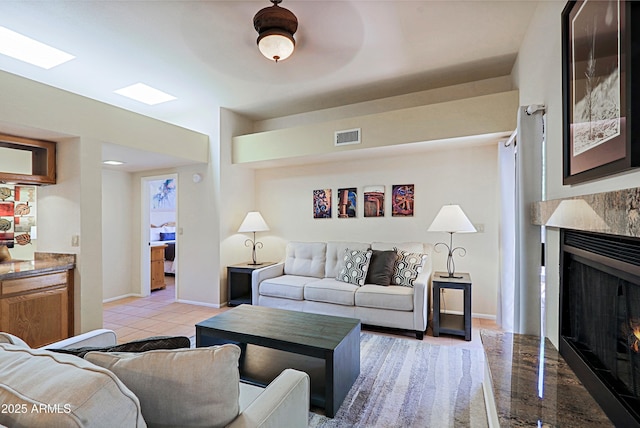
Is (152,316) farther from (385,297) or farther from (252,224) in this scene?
(385,297)

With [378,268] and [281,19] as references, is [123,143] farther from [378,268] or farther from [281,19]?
[378,268]

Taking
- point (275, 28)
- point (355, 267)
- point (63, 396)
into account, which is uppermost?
point (275, 28)

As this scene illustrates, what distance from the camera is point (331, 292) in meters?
3.58

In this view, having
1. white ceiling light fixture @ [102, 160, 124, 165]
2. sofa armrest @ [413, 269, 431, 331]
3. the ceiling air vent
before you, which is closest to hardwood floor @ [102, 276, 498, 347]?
sofa armrest @ [413, 269, 431, 331]

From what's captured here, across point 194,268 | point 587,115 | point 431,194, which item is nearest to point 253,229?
point 194,268

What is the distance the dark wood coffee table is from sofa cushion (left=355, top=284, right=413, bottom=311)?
900 mm

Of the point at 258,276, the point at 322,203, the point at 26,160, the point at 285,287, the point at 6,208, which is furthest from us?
the point at 322,203

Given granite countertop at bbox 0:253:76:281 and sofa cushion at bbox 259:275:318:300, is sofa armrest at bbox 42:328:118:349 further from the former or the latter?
sofa cushion at bbox 259:275:318:300

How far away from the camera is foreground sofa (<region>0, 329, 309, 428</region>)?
68cm

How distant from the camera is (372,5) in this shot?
94.7 inches

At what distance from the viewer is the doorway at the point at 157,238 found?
16.9 ft

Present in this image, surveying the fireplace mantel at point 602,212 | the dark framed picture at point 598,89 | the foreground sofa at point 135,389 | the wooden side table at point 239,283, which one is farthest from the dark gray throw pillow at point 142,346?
the wooden side table at point 239,283

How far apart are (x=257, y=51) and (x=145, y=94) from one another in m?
2.13

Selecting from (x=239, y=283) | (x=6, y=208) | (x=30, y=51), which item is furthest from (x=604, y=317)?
(x=6, y=208)
